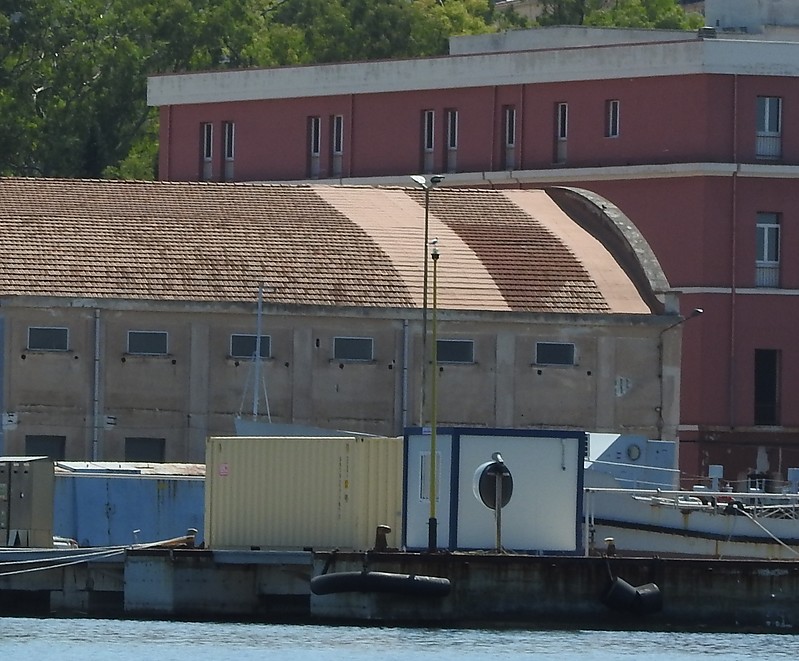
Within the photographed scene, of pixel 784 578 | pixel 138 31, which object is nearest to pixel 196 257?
pixel 784 578

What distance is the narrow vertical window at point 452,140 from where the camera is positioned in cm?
10619

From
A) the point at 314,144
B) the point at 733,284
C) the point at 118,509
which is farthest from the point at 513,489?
the point at 314,144

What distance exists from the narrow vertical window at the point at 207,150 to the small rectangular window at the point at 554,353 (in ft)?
110

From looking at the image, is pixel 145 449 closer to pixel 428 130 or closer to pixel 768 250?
pixel 768 250

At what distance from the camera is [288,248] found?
8356cm

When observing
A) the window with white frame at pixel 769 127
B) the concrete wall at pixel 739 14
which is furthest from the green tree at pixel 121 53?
the window with white frame at pixel 769 127

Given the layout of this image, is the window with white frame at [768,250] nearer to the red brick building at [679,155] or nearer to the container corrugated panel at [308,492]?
the red brick building at [679,155]

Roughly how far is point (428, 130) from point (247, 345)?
2863 cm

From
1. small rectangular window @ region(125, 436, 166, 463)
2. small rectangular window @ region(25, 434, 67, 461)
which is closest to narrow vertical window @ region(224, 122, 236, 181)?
small rectangular window @ region(125, 436, 166, 463)

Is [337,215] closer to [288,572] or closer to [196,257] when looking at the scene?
[196,257]

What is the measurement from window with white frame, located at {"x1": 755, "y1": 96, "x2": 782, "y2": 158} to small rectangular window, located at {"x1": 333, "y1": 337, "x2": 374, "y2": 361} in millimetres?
24890

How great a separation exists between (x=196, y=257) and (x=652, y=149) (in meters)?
24.3

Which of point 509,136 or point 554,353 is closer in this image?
point 554,353

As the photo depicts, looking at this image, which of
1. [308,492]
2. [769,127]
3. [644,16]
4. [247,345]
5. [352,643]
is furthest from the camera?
[644,16]
